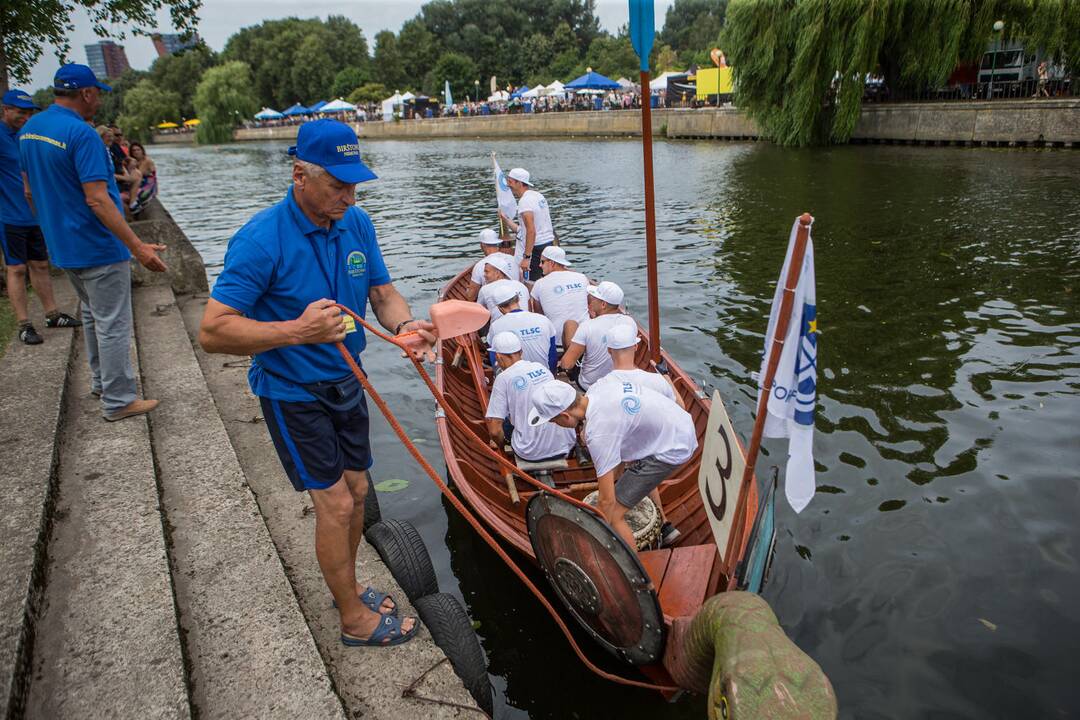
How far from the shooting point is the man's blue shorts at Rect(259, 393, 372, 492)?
3.04m

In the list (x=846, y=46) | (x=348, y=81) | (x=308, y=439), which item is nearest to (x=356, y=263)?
(x=308, y=439)

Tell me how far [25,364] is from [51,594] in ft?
10.9

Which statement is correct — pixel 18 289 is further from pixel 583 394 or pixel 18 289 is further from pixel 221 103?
pixel 221 103

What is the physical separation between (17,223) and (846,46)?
88.9ft

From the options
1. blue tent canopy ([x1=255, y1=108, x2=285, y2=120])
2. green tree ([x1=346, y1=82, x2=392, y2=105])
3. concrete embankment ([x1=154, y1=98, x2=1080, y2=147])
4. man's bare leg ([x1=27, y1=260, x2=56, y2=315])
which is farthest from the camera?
green tree ([x1=346, y1=82, x2=392, y2=105])

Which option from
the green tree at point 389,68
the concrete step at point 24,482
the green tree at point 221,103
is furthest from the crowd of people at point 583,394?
the green tree at point 389,68

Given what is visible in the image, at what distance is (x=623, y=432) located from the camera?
14.7 feet

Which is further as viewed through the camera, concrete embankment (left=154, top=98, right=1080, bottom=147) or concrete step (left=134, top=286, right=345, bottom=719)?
concrete embankment (left=154, top=98, right=1080, bottom=147)

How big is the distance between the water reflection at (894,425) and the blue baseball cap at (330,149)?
347 cm

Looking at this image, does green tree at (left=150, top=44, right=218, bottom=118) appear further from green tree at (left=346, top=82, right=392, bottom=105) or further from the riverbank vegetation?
green tree at (left=346, top=82, right=392, bottom=105)

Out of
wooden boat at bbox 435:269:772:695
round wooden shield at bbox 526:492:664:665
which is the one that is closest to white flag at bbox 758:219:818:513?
wooden boat at bbox 435:269:772:695

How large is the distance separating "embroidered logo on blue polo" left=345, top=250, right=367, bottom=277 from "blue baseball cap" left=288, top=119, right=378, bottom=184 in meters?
0.40

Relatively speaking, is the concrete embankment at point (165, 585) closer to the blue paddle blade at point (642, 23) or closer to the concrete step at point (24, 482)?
the concrete step at point (24, 482)

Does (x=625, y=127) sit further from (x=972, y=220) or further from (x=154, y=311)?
(x=154, y=311)
